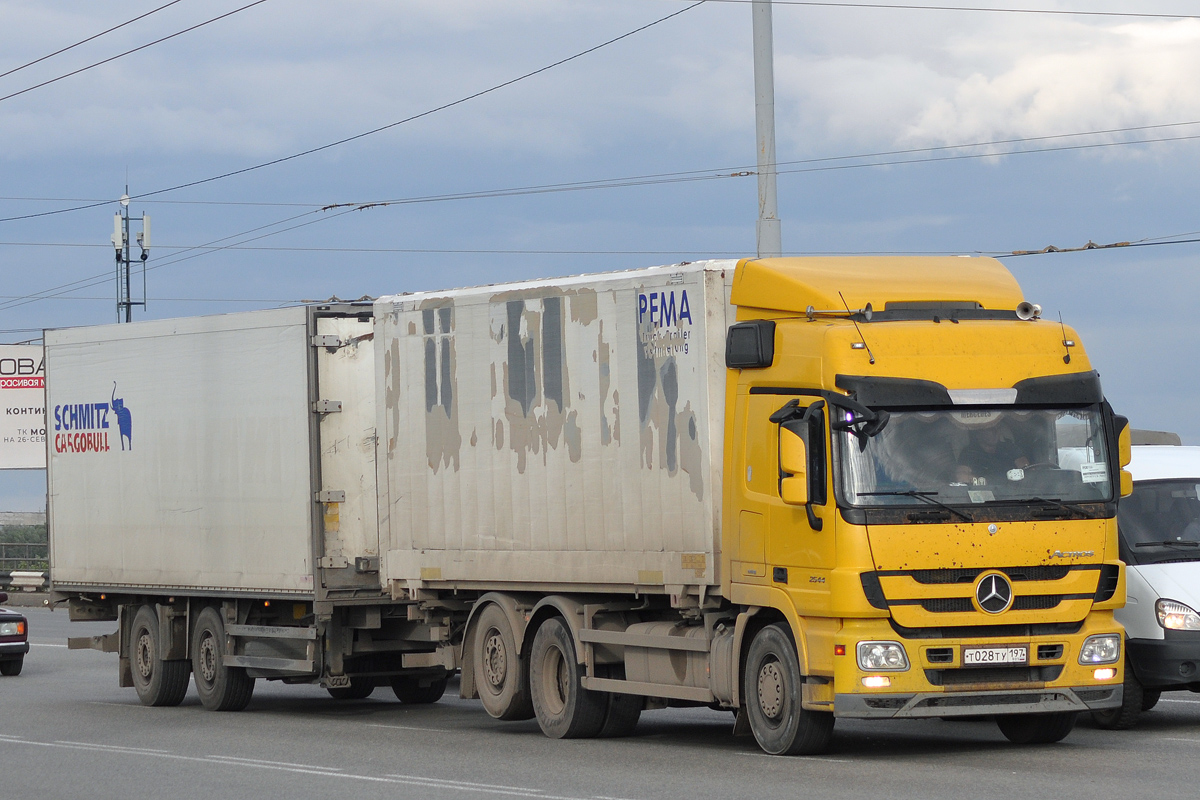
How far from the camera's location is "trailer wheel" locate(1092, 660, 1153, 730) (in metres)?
14.0

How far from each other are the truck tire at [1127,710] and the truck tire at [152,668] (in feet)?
30.9

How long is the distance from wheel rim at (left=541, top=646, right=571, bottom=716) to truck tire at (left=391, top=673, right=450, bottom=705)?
14.1ft

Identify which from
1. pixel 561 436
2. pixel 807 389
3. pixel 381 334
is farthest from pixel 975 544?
pixel 381 334

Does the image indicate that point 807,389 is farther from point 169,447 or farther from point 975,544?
point 169,447

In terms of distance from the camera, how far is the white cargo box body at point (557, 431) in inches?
531

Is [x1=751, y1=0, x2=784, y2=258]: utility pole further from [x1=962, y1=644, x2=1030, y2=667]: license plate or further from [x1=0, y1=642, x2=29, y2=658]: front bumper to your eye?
[x1=0, y1=642, x2=29, y2=658]: front bumper

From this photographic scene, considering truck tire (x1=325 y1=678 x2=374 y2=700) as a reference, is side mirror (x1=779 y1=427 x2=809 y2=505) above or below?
above

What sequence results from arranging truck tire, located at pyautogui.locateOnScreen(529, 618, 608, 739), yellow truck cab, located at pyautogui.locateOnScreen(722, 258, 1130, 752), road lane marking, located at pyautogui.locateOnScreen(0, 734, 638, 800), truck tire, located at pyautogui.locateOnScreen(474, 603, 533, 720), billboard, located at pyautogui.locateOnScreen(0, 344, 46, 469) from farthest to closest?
1. billboard, located at pyautogui.locateOnScreen(0, 344, 46, 469)
2. truck tire, located at pyautogui.locateOnScreen(474, 603, 533, 720)
3. truck tire, located at pyautogui.locateOnScreen(529, 618, 608, 739)
4. yellow truck cab, located at pyautogui.locateOnScreen(722, 258, 1130, 752)
5. road lane marking, located at pyautogui.locateOnScreen(0, 734, 638, 800)

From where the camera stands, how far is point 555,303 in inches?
584

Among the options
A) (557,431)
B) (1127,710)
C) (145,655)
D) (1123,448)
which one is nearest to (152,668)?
(145,655)

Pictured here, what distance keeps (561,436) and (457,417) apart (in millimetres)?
1436

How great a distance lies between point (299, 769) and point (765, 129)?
331 inches

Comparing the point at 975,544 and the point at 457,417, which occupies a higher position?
the point at 457,417

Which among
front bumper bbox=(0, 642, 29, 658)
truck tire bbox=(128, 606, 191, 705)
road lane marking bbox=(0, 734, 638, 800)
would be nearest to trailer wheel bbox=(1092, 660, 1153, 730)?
road lane marking bbox=(0, 734, 638, 800)
